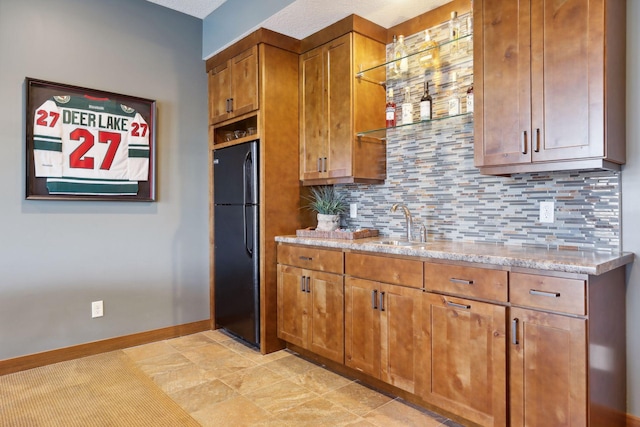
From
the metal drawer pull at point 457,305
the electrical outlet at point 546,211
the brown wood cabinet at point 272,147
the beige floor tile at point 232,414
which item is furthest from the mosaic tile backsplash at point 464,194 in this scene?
the beige floor tile at point 232,414

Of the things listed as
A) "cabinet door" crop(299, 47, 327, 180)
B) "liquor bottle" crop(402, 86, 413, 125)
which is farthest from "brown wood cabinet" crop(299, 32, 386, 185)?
"liquor bottle" crop(402, 86, 413, 125)

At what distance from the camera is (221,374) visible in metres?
2.71

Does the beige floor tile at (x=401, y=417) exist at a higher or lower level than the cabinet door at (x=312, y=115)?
lower

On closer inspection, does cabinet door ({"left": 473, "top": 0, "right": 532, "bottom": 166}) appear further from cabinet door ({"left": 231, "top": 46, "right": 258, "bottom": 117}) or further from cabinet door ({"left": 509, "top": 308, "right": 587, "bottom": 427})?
cabinet door ({"left": 231, "top": 46, "right": 258, "bottom": 117})

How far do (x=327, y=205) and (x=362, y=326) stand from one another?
106cm

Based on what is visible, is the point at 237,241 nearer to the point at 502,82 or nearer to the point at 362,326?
the point at 362,326

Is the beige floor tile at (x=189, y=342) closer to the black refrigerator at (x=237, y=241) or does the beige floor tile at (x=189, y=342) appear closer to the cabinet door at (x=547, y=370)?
the black refrigerator at (x=237, y=241)

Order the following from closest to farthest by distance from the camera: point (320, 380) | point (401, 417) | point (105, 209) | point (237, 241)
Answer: point (401, 417)
point (320, 380)
point (105, 209)
point (237, 241)

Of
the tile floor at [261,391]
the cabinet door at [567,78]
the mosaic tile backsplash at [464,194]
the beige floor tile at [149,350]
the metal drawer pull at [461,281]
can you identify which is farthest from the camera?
the beige floor tile at [149,350]

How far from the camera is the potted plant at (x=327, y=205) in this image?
309 cm

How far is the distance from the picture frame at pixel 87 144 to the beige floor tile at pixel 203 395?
1.61 metres

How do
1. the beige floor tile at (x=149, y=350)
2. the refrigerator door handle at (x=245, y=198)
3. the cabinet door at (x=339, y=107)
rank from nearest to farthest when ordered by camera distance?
the cabinet door at (x=339, y=107), the beige floor tile at (x=149, y=350), the refrigerator door handle at (x=245, y=198)

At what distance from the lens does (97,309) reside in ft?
10.1

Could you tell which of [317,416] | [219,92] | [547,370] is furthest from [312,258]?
[219,92]
